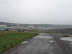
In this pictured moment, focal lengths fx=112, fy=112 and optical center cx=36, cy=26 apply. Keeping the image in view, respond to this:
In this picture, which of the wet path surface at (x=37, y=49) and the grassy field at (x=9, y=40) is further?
the grassy field at (x=9, y=40)

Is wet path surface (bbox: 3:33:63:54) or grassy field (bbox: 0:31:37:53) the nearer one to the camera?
wet path surface (bbox: 3:33:63:54)

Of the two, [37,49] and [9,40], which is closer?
[37,49]

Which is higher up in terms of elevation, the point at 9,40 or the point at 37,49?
the point at 37,49

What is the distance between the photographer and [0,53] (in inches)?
540
